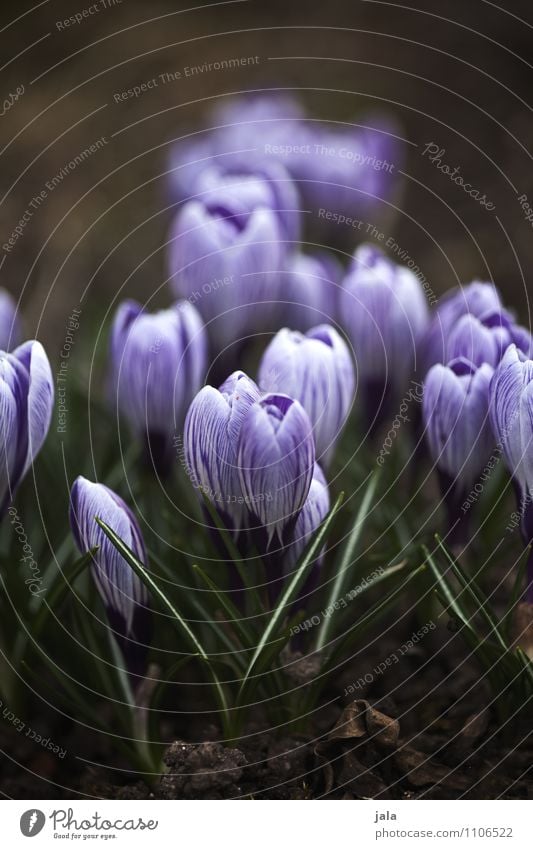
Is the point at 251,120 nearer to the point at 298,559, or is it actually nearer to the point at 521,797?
the point at 298,559

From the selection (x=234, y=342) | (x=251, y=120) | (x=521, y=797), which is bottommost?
(x=521, y=797)

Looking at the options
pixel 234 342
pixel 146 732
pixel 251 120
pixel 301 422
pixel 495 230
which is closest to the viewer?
pixel 301 422

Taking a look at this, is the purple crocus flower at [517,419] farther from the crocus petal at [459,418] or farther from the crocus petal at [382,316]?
the crocus petal at [382,316]

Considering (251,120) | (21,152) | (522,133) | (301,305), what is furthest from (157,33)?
(301,305)

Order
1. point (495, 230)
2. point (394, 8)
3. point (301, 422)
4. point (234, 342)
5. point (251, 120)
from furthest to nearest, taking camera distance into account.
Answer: point (394, 8) → point (495, 230) → point (251, 120) → point (234, 342) → point (301, 422)

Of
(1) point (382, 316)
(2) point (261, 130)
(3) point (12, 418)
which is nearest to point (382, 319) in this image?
(1) point (382, 316)

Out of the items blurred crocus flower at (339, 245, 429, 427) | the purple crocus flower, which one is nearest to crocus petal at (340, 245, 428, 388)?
blurred crocus flower at (339, 245, 429, 427)

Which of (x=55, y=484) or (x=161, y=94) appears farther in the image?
(x=161, y=94)

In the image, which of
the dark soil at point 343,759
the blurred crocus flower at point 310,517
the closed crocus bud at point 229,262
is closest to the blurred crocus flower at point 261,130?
the closed crocus bud at point 229,262

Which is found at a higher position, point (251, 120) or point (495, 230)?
point (251, 120)
